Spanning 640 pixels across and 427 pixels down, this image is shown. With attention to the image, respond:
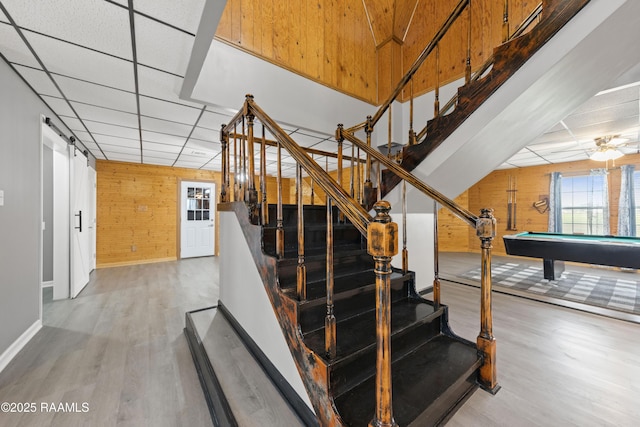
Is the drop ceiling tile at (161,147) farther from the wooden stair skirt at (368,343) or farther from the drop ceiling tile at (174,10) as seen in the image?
the wooden stair skirt at (368,343)

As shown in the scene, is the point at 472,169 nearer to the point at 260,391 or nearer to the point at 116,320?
the point at 260,391

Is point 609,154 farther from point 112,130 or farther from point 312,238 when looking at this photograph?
point 112,130

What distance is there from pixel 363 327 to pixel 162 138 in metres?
4.48

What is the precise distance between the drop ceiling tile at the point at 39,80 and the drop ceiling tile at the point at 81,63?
7.0 inches

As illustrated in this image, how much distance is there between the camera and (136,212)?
6.17 meters

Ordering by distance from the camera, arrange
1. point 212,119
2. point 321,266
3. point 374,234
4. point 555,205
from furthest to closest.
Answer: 1. point 555,205
2. point 212,119
3. point 321,266
4. point 374,234

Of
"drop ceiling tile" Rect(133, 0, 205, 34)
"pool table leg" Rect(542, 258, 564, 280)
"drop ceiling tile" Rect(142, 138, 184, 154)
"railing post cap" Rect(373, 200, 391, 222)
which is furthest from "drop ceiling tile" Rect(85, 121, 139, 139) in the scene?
"pool table leg" Rect(542, 258, 564, 280)

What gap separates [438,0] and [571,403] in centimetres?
568

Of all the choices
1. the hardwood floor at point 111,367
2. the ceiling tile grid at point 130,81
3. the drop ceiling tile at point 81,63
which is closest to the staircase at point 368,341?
the hardwood floor at point 111,367

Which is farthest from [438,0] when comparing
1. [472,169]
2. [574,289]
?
[574,289]

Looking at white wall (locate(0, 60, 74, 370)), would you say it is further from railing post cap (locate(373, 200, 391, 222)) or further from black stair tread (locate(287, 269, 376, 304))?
railing post cap (locate(373, 200, 391, 222))

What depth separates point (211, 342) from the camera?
215 cm

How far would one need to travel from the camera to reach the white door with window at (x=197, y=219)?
6781mm

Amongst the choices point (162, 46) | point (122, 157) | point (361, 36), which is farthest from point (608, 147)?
point (122, 157)
